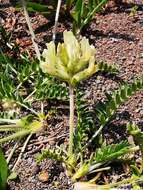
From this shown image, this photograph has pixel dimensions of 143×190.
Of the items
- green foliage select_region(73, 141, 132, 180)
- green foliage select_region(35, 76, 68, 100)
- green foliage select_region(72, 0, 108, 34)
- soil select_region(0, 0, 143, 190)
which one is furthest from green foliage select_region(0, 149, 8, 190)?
green foliage select_region(72, 0, 108, 34)

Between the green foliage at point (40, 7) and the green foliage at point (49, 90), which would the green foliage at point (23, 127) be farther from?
the green foliage at point (40, 7)

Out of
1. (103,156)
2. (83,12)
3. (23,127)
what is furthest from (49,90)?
(83,12)

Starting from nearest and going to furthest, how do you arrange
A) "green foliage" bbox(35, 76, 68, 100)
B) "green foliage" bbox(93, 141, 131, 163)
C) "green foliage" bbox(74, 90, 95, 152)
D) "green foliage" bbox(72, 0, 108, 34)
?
"green foliage" bbox(93, 141, 131, 163), "green foliage" bbox(74, 90, 95, 152), "green foliage" bbox(35, 76, 68, 100), "green foliage" bbox(72, 0, 108, 34)

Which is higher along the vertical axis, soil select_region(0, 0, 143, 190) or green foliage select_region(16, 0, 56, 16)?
green foliage select_region(16, 0, 56, 16)

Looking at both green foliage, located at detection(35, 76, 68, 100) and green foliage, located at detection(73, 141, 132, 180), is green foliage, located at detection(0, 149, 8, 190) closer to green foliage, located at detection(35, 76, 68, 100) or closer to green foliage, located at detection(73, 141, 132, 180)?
green foliage, located at detection(73, 141, 132, 180)

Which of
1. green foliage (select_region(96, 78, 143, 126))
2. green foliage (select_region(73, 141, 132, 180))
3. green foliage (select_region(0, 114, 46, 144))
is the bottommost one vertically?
green foliage (select_region(73, 141, 132, 180))

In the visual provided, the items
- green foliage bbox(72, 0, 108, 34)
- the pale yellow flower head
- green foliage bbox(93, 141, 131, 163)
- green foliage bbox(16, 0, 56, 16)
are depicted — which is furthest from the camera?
green foliage bbox(16, 0, 56, 16)

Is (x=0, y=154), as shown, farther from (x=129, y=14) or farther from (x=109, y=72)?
(x=129, y=14)

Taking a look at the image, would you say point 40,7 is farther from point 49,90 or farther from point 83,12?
point 49,90
